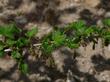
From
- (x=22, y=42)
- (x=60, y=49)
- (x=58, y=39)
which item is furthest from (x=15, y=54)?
(x=60, y=49)

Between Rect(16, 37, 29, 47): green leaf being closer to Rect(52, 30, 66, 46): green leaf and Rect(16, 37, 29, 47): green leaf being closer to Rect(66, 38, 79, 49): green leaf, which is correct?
Rect(52, 30, 66, 46): green leaf

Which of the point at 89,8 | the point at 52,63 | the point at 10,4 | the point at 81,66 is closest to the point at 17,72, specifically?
the point at 52,63

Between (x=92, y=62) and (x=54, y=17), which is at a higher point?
(x=54, y=17)

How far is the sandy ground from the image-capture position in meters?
3.77

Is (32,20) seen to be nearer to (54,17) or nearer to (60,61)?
(54,17)

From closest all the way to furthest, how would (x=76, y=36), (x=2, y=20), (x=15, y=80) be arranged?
(x=76, y=36) < (x=15, y=80) < (x=2, y=20)

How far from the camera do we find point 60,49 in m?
4.01

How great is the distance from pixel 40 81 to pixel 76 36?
1451mm

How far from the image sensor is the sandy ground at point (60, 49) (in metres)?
3.77

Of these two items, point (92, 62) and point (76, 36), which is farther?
point (92, 62)

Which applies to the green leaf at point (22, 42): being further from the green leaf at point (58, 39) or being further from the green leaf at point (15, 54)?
the green leaf at point (58, 39)

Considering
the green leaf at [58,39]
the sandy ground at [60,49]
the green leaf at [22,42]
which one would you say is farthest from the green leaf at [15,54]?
the sandy ground at [60,49]

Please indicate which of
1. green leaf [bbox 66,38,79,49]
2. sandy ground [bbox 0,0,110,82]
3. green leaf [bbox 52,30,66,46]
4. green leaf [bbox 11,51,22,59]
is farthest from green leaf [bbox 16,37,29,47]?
sandy ground [bbox 0,0,110,82]

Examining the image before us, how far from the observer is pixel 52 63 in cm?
380
